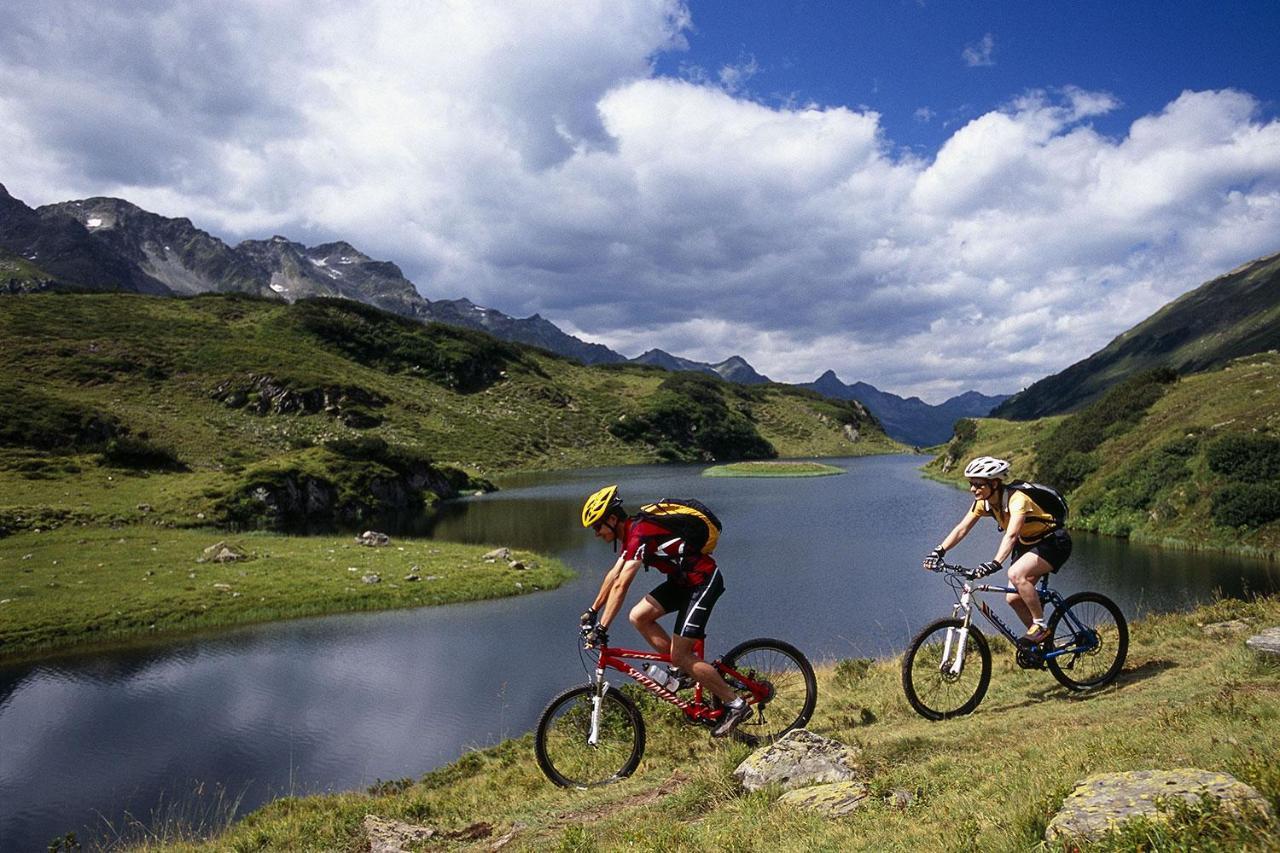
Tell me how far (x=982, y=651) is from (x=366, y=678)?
19934 millimetres

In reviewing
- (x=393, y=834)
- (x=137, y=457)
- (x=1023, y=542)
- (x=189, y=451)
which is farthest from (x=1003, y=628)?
(x=189, y=451)

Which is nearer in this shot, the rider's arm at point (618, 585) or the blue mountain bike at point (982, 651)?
the rider's arm at point (618, 585)

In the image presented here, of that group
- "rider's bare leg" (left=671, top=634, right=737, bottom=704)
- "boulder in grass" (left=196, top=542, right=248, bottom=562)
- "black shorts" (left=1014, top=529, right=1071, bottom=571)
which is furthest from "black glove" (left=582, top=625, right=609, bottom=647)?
"boulder in grass" (left=196, top=542, right=248, bottom=562)

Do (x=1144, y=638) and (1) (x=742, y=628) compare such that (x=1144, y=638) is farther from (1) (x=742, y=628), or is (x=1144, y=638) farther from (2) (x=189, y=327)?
(2) (x=189, y=327)

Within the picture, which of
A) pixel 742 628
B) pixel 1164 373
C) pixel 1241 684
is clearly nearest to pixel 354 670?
pixel 742 628

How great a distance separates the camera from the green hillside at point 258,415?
53812mm

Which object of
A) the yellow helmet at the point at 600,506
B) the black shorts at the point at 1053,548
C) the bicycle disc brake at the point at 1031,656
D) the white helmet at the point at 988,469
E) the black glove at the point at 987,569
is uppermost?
the white helmet at the point at 988,469

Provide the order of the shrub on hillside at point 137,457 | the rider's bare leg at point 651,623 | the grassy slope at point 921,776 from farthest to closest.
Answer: the shrub on hillside at point 137,457
the rider's bare leg at point 651,623
the grassy slope at point 921,776

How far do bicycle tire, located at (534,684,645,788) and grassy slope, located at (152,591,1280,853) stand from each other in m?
0.35

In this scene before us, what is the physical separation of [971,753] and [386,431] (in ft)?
423

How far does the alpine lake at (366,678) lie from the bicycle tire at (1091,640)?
10.5 meters

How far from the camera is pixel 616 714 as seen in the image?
10.1 m

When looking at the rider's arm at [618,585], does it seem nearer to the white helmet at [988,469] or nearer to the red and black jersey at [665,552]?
the red and black jersey at [665,552]

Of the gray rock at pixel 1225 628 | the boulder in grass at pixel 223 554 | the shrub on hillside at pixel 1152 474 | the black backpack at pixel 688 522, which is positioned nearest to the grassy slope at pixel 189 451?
the boulder in grass at pixel 223 554
